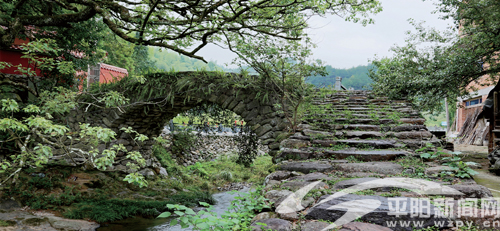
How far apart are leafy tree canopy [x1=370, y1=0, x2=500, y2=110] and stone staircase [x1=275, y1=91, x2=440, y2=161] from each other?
114cm

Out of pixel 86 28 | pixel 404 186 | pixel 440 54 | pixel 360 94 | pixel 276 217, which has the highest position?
pixel 86 28

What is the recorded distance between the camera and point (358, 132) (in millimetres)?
3691

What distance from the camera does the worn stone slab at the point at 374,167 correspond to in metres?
2.41

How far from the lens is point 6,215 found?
17.2 ft

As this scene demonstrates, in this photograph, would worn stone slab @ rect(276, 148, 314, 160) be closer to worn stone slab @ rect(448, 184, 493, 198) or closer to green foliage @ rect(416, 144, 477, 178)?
green foliage @ rect(416, 144, 477, 178)

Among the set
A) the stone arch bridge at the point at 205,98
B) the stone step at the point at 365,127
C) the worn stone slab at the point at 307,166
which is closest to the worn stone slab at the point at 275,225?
the worn stone slab at the point at 307,166

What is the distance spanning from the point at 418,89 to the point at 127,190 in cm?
749

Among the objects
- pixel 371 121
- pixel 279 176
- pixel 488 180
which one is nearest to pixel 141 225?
pixel 279 176

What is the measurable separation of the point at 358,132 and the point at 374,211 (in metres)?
2.24

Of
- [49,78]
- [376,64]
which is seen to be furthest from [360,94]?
[49,78]

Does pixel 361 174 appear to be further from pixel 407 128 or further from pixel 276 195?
pixel 407 128

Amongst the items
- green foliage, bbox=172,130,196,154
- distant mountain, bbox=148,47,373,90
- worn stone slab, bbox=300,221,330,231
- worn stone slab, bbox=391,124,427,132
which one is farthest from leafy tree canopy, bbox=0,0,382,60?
green foliage, bbox=172,130,196,154

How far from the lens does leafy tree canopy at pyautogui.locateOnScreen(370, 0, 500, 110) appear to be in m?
5.70

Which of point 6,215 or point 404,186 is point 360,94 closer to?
point 404,186
